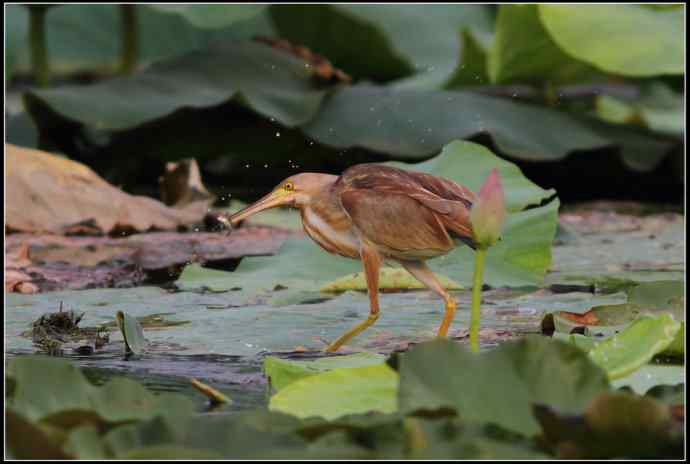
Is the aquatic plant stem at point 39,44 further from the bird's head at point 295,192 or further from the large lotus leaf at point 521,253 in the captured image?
the bird's head at point 295,192

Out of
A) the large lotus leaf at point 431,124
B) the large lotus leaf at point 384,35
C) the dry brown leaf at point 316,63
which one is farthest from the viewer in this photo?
the large lotus leaf at point 384,35

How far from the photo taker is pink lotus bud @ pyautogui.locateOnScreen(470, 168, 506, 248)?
1678mm

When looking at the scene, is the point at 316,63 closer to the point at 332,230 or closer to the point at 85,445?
the point at 332,230

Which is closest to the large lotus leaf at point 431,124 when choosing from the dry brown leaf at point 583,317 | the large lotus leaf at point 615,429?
the dry brown leaf at point 583,317

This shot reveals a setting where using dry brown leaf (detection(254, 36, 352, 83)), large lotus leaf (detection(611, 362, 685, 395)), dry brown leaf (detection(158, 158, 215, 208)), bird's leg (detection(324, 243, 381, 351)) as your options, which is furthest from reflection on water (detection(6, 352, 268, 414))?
dry brown leaf (detection(254, 36, 352, 83))

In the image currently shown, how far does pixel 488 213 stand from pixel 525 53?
11.0 feet

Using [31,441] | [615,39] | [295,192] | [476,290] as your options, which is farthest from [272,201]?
[615,39]

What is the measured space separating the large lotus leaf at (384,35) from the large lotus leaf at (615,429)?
418 centimetres

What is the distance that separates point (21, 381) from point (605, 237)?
8.53ft

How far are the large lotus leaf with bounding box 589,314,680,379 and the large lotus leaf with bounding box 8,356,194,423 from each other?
532mm

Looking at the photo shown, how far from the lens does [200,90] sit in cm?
496

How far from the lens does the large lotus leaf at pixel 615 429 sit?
141 centimetres

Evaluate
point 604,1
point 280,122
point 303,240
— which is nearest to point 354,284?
point 303,240

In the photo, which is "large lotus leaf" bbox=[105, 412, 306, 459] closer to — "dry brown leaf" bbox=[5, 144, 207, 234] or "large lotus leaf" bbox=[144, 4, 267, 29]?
"dry brown leaf" bbox=[5, 144, 207, 234]
